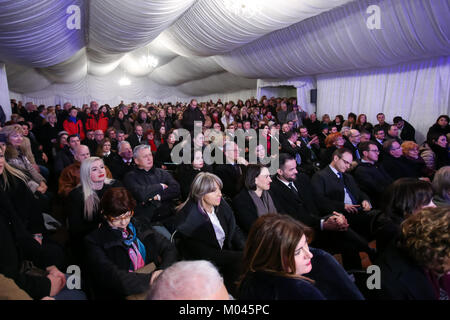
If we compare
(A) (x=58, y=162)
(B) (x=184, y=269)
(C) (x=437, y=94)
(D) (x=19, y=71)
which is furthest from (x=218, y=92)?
(B) (x=184, y=269)

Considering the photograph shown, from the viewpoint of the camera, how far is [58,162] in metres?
4.16

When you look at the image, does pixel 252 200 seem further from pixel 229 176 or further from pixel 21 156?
pixel 21 156

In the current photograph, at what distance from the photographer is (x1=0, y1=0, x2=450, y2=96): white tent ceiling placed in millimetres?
5113

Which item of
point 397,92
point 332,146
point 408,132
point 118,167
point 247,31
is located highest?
point 247,31

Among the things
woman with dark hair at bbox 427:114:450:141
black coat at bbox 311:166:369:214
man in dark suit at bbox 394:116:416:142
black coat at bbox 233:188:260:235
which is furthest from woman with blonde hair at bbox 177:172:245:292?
man in dark suit at bbox 394:116:416:142

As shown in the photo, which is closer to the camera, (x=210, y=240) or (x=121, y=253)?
(x=121, y=253)

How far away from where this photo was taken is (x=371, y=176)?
12.0ft

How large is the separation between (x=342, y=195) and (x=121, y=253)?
2254 mm

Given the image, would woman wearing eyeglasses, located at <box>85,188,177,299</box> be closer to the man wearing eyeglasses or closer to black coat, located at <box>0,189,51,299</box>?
black coat, located at <box>0,189,51,299</box>

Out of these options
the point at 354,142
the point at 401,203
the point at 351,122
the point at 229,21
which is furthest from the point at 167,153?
the point at 351,122

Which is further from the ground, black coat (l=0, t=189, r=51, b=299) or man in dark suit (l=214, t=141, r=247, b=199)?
man in dark suit (l=214, t=141, r=247, b=199)

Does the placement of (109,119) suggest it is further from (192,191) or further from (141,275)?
(141,275)

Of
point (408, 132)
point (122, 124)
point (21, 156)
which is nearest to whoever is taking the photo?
point (21, 156)

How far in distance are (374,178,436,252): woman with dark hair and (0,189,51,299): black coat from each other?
6.47 feet
